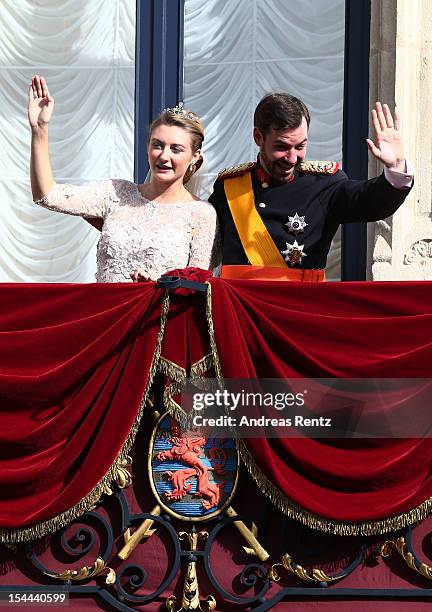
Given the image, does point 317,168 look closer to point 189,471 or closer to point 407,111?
point 407,111

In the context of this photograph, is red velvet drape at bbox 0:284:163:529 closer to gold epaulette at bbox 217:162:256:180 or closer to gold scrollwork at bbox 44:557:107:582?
gold scrollwork at bbox 44:557:107:582

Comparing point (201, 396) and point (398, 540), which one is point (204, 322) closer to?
point (201, 396)

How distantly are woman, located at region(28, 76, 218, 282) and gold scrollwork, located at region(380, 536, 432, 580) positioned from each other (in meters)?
1.29

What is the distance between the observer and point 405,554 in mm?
5605

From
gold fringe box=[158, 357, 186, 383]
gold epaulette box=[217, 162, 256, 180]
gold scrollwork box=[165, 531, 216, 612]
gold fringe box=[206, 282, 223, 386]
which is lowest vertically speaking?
gold scrollwork box=[165, 531, 216, 612]

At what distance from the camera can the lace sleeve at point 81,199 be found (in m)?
6.16

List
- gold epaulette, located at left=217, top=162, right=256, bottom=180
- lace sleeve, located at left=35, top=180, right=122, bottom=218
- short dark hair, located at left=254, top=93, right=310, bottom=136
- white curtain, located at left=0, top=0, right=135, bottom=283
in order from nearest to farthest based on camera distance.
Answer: short dark hair, located at left=254, top=93, right=310, bottom=136, lace sleeve, located at left=35, top=180, right=122, bottom=218, gold epaulette, located at left=217, top=162, right=256, bottom=180, white curtain, located at left=0, top=0, right=135, bottom=283

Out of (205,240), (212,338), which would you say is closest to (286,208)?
(205,240)

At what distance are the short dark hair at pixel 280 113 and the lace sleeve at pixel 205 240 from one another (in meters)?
0.39

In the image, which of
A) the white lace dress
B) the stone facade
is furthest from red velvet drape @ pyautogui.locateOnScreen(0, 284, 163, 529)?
the stone facade

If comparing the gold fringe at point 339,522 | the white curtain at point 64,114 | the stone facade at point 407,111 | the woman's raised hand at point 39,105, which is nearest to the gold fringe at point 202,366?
the gold fringe at point 339,522

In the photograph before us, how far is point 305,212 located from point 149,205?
2.01 feet

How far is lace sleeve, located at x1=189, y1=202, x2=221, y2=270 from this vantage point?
6.13 m

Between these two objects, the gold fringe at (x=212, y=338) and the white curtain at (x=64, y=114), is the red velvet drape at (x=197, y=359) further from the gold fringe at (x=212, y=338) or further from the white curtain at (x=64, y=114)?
the white curtain at (x=64, y=114)
